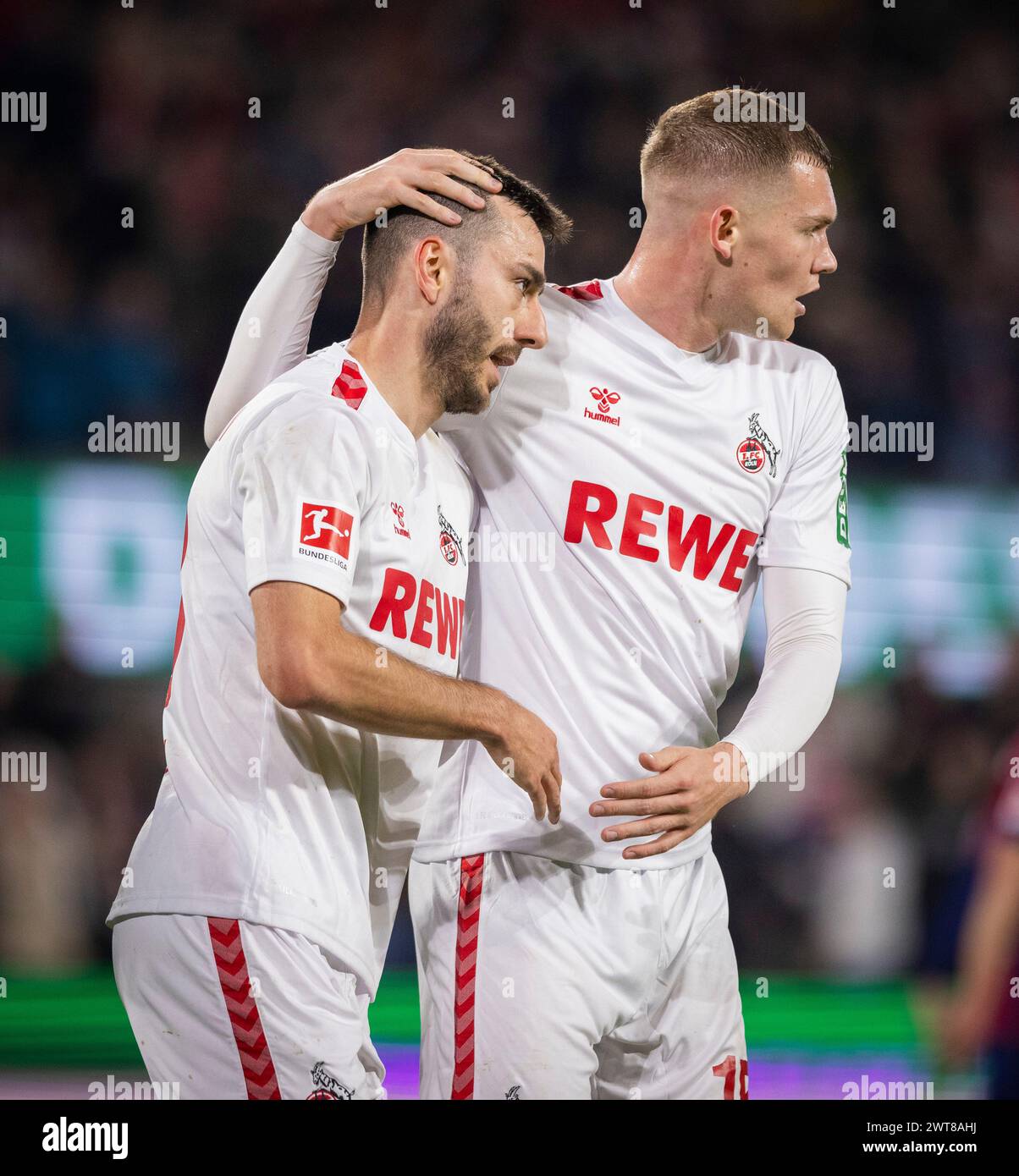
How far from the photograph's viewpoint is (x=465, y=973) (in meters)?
2.43

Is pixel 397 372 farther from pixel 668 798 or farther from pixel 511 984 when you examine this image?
pixel 511 984

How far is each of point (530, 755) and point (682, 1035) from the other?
2.52 feet

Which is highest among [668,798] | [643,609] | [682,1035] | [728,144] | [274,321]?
[728,144]

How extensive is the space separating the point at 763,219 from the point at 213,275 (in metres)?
3.00

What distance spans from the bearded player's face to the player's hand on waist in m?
0.73

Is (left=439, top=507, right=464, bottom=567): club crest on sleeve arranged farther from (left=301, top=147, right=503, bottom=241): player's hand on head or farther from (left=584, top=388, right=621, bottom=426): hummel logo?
(left=301, top=147, right=503, bottom=241): player's hand on head

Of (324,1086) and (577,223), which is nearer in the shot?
(324,1086)

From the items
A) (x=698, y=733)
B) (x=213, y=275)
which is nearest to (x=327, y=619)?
(x=698, y=733)

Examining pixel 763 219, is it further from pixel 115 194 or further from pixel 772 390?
pixel 115 194

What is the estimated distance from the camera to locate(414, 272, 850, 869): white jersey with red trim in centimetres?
251

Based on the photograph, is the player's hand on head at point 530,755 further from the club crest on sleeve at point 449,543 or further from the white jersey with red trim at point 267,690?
the club crest on sleeve at point 449,543

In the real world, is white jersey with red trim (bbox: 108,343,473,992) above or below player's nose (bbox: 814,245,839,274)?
below

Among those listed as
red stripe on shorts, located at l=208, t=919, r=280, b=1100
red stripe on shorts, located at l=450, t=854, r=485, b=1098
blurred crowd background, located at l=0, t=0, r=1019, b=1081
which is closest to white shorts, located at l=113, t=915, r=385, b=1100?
red stripe on shorts, located at l=208, t=919, r=280, b=1100

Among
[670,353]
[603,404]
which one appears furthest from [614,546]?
[670,353]
